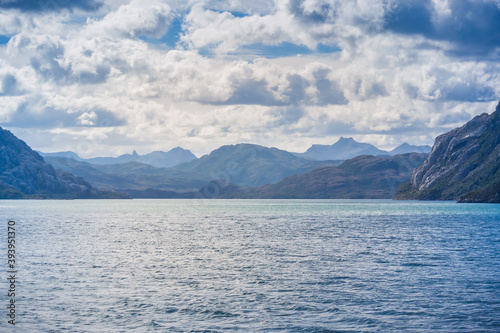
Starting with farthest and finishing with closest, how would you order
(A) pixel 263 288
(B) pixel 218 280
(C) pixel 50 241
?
1. (C) pixel 50 241
2. (B) pixel 218 280
3. (A) pixel 263 288

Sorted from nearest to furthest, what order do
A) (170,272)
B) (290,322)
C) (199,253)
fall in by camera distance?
(290,322)
(170,272)
(199,253)

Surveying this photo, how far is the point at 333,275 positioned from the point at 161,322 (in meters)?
28.9

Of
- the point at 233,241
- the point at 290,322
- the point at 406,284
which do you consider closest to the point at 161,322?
the point at 290,322

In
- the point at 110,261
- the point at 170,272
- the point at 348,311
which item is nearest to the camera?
the point at 348,311

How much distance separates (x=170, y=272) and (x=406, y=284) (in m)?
31.6

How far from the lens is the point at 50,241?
109625 millimetres

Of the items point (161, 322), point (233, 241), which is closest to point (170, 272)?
point (161, 322)

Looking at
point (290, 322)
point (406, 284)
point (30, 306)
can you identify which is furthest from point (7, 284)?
point (406, 284)

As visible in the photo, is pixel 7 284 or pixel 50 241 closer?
pixel 7 284

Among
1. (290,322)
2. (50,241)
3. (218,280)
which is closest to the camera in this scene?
(290,322)

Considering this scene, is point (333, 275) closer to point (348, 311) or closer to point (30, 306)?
point (348, 311)

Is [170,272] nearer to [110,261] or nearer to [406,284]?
[110,261]

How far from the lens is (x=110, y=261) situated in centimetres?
7788

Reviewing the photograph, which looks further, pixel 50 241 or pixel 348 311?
pixel 50 241
